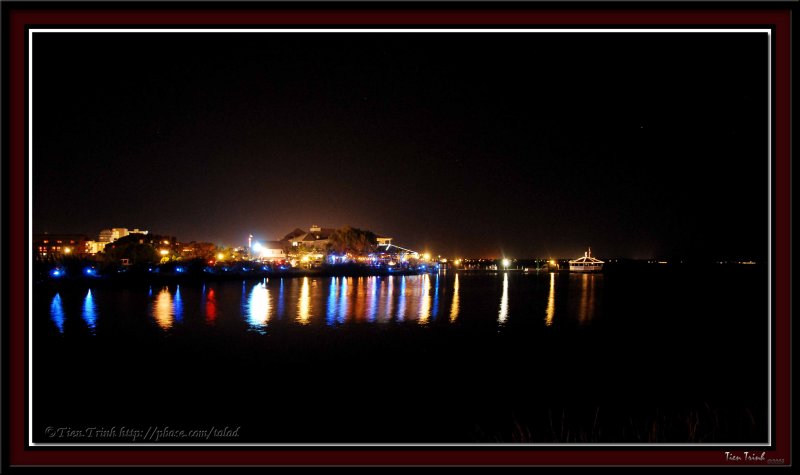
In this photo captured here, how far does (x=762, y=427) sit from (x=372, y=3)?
5885 mm

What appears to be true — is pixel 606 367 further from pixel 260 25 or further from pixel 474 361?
pixel 260 25

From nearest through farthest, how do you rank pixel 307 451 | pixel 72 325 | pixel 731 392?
pixel 307 451 < pixel 731 392 < pixel 72 325

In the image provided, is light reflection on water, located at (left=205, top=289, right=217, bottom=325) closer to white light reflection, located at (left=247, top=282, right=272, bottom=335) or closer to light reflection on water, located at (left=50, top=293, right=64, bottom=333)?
white light reflection, located at (left=247, top=282, right=272, bottom=335)

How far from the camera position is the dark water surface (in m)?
7.11

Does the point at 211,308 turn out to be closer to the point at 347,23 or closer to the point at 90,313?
the point at 90,313

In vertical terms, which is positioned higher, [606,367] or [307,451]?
[307,451]

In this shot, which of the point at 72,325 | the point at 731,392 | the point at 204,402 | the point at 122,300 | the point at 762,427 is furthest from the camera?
the point at 122,300

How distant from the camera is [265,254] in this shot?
69.8 meters

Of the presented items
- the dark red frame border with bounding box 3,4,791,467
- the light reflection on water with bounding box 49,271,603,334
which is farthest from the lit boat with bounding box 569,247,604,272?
the dark red frame border with bounding box 3,4,791,467

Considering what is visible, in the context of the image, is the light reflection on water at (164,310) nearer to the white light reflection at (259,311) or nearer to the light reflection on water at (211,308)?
the light reflection on water at (211,308)

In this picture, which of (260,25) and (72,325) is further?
(72,325)

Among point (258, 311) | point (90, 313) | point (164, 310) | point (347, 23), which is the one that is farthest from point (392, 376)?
point (90, 313)

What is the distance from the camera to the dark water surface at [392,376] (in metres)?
7.11

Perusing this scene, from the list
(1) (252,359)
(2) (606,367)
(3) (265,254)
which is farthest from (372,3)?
(3) (265,254)
